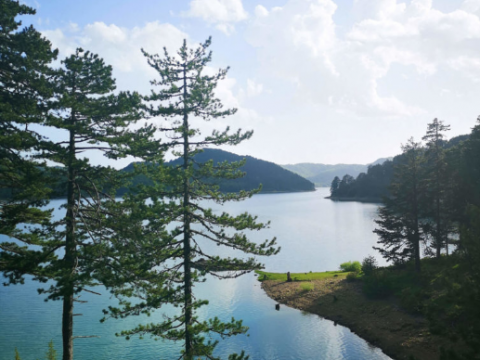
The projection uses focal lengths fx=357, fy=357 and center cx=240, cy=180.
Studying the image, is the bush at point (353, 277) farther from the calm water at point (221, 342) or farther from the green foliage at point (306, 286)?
the calm water at point (221, 342)

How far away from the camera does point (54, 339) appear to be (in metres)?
25.5

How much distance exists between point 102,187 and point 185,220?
4.82 metres

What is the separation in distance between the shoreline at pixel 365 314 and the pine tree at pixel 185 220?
12958 mm

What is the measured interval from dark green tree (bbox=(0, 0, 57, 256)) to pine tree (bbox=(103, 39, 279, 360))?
3.87 m

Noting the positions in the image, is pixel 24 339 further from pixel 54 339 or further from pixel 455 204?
pixel 455 204

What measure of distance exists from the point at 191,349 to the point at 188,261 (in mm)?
3647

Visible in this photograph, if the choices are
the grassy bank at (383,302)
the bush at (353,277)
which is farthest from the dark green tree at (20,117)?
the bush at (353,277)

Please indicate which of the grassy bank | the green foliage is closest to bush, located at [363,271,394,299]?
the grassy bank

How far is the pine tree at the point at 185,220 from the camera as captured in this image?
1502cm

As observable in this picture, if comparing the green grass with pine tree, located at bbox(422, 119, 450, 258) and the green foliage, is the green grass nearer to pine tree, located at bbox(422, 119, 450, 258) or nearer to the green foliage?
the green foliage

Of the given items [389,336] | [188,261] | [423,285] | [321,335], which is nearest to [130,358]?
[188,261]

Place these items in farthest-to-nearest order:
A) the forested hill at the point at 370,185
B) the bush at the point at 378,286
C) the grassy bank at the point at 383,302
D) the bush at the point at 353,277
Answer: the forested hill at the point at 370,185
the bush at the point at 353,277
the bush at the point at 378,286
the grassy bank at the point at 383,302

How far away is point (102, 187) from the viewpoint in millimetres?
17266

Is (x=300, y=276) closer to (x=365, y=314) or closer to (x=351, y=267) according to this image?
(x=351, y=267)
